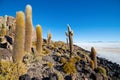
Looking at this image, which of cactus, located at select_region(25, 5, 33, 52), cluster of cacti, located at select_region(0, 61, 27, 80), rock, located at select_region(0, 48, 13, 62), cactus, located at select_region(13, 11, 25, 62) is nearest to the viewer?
cluster of cacti, located at select_region(0, 61, 27, 80)

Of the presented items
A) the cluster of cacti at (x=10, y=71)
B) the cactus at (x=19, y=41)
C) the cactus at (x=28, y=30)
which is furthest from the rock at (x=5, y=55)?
the cactus at (x=28, y=30)

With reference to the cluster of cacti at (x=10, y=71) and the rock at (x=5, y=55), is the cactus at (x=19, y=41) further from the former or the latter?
the cluster of cacti at (x=10, y=71)

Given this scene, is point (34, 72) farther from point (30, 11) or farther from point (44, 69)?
point (30, 11)

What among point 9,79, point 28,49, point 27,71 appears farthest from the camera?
point 28,49

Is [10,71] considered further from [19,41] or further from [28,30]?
[28,30]

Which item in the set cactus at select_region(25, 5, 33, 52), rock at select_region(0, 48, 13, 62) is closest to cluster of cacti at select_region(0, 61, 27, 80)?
rock at select_region(0, 48, 13, 62)

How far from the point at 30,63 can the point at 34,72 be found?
1.84 metres

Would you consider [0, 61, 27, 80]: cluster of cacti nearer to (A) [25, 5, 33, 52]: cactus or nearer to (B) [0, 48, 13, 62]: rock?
(B) [0, 48, 13, 62]: rock

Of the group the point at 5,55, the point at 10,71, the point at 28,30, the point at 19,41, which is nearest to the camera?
the point at 10,71

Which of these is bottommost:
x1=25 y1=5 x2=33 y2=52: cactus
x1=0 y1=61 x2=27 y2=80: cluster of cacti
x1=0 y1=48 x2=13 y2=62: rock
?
x1=0 y1=61 x2=27 y2=80: cluster of cacti

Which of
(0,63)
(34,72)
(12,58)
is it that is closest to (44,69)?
(34,72)

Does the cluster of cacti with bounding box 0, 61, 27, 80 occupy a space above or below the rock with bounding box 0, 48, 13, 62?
below

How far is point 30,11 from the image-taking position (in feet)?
56.0

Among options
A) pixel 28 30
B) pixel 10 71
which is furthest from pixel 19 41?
pixel 10 71
